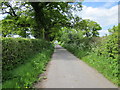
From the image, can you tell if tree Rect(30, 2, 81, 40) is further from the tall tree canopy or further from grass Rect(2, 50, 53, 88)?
grass Rect(2, 50, 53, 88)

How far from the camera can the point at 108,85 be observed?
455cm

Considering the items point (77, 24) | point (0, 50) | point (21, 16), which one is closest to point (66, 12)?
point (77, 24)

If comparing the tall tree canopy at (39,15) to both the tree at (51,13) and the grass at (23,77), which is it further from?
the grass at (23,77)

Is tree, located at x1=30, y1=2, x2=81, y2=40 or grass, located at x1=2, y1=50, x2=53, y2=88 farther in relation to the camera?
tree, located at x1=30, y1=2, x2=81, y2=40

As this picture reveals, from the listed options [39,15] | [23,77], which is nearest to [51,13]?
[39,15]

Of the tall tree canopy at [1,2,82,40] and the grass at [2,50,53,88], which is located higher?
the tall tree canopy at [1,2,82,40]

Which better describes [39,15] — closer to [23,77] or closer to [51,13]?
[51,13]

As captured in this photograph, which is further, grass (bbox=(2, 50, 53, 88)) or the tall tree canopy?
the tall tree canopy

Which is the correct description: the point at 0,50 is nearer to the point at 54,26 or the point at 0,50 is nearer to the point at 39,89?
the point at 39,89

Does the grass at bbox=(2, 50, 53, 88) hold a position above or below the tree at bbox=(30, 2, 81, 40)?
below

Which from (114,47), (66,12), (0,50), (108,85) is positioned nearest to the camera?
(108,85)

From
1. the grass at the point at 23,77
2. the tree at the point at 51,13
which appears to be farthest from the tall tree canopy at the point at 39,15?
the grass at the point at 23,77

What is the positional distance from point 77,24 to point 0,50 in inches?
767

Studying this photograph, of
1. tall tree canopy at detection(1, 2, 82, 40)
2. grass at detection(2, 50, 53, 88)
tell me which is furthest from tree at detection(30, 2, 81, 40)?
grass at detection(2, 50, 53, 88)
